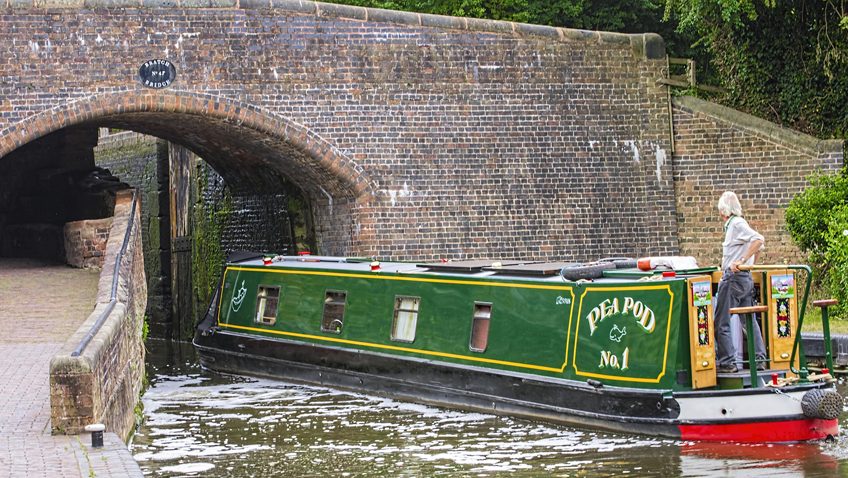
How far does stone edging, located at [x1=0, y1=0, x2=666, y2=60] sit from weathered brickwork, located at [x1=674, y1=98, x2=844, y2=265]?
3.28 feet

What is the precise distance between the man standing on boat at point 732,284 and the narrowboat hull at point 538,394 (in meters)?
→ 0.51

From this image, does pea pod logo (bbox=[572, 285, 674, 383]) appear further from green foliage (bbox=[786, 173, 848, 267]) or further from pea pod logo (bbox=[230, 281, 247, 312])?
green foliage (bbox=[786, 173, 848, 267])

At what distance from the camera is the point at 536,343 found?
35.1 feet

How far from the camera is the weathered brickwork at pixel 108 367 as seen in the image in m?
7.78

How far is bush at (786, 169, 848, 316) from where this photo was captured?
15070 mm

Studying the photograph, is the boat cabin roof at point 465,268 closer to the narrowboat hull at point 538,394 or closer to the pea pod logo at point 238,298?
the pea pod logo at point 238,298

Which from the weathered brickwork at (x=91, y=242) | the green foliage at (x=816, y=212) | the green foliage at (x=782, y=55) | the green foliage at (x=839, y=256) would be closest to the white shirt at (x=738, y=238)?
the green foliage at (x=839, y=256)

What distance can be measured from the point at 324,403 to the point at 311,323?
4.84ft

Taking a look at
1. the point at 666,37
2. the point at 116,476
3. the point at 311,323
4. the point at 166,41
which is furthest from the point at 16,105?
the point at 666,37

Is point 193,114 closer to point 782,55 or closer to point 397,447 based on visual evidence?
point 397,447

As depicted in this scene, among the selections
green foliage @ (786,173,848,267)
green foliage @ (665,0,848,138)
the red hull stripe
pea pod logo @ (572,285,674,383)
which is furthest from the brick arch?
the red hull stripe

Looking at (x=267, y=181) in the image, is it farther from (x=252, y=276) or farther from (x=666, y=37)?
(x=666, y=37)

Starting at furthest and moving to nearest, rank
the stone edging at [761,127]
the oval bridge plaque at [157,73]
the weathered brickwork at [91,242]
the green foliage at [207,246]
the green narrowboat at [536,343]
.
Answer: the green foliage at [207,246], the weathered brickwork at [91,242], the stone edging at [761,127], the oval bridge plaque at [157,73], the green narrowboat at [536,343]

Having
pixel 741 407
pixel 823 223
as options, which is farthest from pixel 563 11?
pixel 741 407
